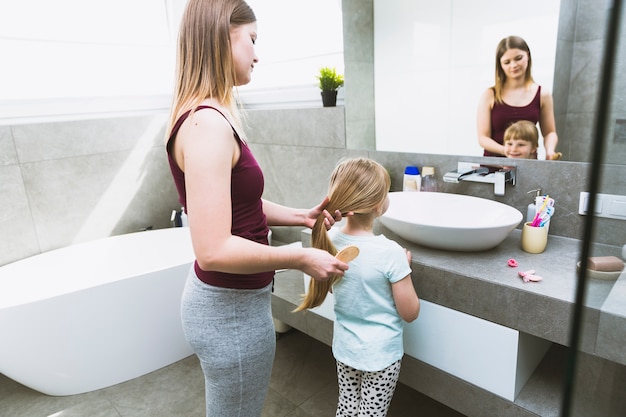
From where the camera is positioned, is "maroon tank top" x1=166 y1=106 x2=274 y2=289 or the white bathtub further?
the white bathtub

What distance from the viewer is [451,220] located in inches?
70.1

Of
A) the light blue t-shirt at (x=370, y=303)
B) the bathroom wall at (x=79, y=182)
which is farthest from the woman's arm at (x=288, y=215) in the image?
the bathroom wall at (x=79, y=182)

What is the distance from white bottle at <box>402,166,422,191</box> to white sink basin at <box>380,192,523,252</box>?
0.29 ft

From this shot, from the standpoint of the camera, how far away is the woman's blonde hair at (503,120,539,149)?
170 cm

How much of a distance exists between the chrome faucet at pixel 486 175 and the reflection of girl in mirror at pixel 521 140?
0.07 metres

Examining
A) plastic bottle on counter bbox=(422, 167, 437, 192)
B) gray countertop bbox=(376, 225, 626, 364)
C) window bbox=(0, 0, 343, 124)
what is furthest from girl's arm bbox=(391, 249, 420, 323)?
window bbox=(0, 0, 343, 124)

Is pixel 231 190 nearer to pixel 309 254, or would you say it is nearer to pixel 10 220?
pixel 309 254

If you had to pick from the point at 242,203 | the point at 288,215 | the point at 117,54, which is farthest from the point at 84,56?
the point at 242,203

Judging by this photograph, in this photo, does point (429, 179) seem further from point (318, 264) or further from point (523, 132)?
point (318, 264)

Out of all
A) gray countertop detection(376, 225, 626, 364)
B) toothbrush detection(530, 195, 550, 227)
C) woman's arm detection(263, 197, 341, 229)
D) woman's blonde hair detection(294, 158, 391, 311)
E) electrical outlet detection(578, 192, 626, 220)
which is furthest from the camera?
toothbrush detection(530, 195, 550, 227)

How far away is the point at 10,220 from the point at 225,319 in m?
2.07

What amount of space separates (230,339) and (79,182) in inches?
85.2

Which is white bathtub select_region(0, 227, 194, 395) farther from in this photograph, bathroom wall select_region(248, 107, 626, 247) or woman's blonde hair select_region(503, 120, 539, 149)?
woman's blonde hair select_region(503, 120, 539, 149)

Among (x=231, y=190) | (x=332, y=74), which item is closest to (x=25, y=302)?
(x=231, y=190)
